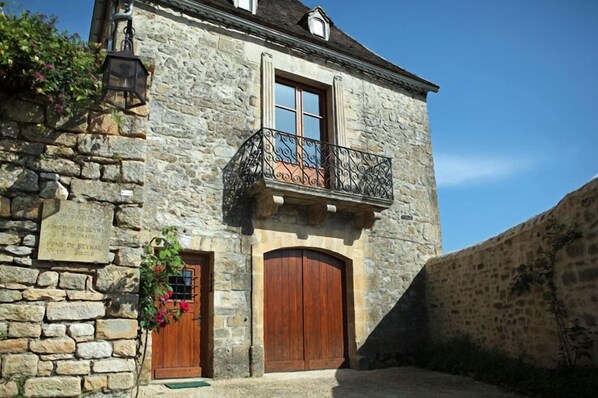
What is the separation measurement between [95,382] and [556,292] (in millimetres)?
5061

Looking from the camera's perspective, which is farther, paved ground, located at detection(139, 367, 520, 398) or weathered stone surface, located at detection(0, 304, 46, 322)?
paved ground, located at detection(139, 367, 520, 398)

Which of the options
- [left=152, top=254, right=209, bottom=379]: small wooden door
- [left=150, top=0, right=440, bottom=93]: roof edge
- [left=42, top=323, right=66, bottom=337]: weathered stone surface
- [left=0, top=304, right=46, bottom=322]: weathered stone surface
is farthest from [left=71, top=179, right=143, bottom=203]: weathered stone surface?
[left=150, top=0, right=440, bottom=93]: roof edge

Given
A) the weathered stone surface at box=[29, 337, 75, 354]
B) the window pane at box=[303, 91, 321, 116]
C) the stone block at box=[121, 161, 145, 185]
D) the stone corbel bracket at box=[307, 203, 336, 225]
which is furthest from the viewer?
the window pane at box=[303, 91, 321, 116]

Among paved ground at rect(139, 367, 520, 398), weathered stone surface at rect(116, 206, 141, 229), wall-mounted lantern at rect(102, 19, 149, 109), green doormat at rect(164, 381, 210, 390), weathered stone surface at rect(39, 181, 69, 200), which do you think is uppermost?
wall-mounted lantern at rect(102, 19, 149, 109)

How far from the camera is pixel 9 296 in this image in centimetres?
356

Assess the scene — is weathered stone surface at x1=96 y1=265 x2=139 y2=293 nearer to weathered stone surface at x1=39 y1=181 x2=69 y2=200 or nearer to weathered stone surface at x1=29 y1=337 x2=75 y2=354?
weathered stone surface at x1=29 y1=337 x2=75 y2=354

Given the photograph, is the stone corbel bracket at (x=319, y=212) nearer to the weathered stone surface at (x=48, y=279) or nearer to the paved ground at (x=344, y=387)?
the paved ground at (x=344, y=387)

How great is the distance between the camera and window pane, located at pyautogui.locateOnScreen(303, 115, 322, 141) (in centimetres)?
830

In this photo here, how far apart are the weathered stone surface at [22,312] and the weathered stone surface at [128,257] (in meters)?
0.64

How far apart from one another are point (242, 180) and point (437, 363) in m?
4.29

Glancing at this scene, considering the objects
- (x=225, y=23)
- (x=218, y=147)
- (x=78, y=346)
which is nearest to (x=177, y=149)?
(x=218, y=147)

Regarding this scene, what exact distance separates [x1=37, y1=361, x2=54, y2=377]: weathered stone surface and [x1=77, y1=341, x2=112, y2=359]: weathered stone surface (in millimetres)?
197

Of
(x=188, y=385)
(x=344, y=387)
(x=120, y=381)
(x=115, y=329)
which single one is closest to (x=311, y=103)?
(x=344, y=387)

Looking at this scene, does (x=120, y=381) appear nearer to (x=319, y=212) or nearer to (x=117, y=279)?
(x=117, y=279)
